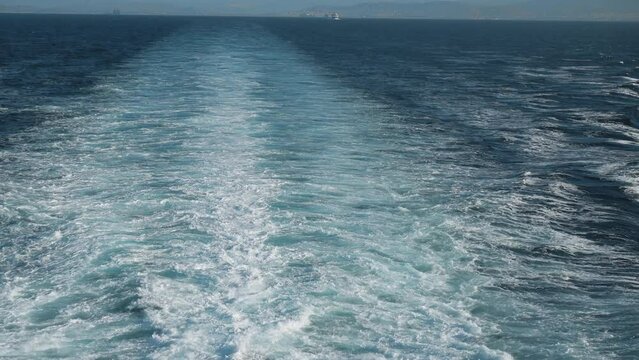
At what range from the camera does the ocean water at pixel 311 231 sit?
27.9 ft

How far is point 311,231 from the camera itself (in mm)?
12164

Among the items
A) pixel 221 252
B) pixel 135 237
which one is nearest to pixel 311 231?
pixel 221 252

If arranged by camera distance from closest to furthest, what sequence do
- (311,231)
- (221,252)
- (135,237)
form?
(221,252) → (135,237) → (311,231)

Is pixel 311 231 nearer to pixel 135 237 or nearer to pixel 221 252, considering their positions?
pixel 221 252

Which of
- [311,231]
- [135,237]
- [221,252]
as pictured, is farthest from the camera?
[311,231]

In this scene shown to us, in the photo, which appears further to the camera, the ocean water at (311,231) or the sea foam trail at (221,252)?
the ocean water at (311,231)

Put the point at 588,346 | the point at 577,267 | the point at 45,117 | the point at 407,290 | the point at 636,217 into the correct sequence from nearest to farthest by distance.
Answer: the point at 588,346, the point at 407,290, the point at 577,267, the point at 636,217, the point at 45,117

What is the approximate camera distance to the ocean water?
850 cm

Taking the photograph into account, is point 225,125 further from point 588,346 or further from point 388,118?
point 588,346

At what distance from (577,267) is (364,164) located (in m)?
7.48

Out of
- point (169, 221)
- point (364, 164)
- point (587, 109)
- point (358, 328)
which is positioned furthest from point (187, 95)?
point (358, 328)

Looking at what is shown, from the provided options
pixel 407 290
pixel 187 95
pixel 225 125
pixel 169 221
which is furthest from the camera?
pixel 187 95

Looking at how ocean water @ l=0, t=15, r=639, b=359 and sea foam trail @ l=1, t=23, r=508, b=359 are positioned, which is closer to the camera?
sea foam trail @ l=1, t=23, r=508, b=359

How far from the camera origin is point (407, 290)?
9.85m
